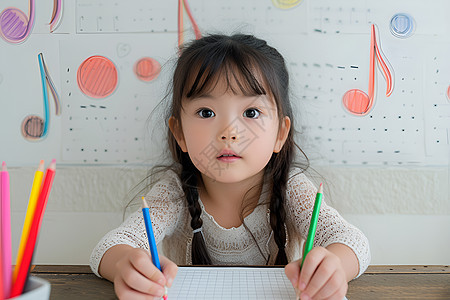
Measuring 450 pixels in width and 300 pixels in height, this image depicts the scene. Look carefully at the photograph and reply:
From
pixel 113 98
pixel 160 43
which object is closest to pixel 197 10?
pixel 160 43

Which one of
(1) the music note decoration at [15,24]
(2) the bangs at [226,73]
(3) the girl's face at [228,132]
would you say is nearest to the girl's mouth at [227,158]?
(3) the girl's face at [228,132]

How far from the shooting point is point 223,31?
882 millimetres

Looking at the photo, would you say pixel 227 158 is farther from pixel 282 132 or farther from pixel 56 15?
pixel 56 15

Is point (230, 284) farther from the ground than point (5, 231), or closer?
closer

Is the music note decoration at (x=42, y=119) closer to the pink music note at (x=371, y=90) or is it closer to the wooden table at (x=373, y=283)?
the wooden table at (x=373, y=283)

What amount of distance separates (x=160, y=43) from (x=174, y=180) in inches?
12.6

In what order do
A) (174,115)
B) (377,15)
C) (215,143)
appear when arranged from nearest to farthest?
(215,143) → (174,115) → (377,15)

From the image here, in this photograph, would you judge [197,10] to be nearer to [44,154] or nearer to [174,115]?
[174,115]

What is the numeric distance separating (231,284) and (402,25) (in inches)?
27.9

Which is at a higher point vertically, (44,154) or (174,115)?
(174,115)

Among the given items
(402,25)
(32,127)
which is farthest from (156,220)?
(402,25)

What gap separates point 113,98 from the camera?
912 millimetres

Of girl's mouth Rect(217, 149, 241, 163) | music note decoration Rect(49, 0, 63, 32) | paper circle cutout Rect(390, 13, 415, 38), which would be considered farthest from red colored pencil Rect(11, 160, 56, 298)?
paper circle cutout Rect(390, 13, 415, 38)

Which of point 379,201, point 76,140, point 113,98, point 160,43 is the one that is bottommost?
point 379,201
